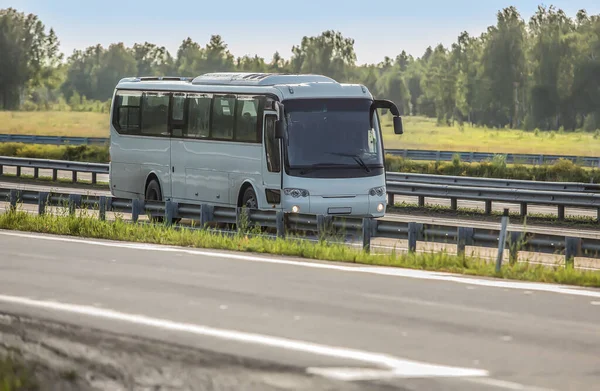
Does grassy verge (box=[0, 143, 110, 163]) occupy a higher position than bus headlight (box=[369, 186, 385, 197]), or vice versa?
bus headlight (box=[369, 186, 385, 197])

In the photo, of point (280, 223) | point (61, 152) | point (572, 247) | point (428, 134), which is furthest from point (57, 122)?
point (572, 247)

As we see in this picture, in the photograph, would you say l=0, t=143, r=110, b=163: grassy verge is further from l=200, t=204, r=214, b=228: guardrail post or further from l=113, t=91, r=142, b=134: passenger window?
l=200, t=204, r=214, b=228: guardrail post

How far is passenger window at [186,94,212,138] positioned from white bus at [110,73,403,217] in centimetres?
2

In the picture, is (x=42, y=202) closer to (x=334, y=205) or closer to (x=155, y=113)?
(x=155, y=113)

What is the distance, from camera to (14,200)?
2716cm

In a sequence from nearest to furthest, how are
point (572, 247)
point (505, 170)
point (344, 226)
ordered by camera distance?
point (572, 247) < point (344, 226) < point (505, 170)

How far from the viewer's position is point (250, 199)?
2466 cm

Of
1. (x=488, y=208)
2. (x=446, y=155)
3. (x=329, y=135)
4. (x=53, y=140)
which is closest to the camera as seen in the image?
(x=329, y=135)

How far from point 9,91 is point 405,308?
156 metres

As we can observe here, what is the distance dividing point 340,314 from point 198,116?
14.7 meters

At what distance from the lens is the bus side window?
78.0ft

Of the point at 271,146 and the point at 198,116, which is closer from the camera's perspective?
the point at 271,146

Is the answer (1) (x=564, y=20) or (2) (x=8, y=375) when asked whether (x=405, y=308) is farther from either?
(1) (x=564, y=20)

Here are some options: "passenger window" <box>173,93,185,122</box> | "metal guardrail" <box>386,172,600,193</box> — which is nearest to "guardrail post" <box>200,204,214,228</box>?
"passenger window" <box>173,93,185,122</box>
